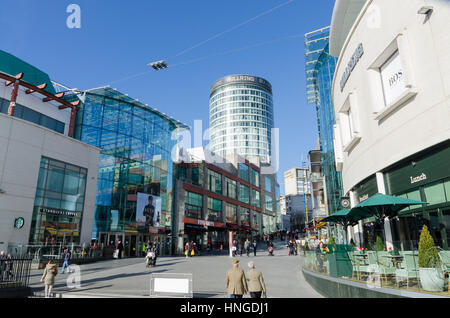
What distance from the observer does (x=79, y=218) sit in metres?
28.8

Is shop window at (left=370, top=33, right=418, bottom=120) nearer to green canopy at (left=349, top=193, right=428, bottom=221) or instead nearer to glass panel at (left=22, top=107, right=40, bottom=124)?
green canopy at (left=349, top=193, right=428, bottom=221)

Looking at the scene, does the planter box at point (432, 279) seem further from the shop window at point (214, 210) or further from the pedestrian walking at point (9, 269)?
the shop window at point (214, 210)

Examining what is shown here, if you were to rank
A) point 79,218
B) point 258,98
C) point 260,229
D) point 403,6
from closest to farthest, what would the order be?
point 403,6 → point 79,218 → point 260,229 → point 258,98

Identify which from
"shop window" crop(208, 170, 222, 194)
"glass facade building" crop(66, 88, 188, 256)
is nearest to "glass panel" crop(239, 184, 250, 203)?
"shop window" crop(208, 170, 222, 194)

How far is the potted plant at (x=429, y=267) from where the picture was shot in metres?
7.43

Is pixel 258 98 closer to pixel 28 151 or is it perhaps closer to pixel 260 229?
pixel 260 229

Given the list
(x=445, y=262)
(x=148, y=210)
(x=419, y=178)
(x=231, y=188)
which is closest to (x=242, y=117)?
(x=231, y=188)

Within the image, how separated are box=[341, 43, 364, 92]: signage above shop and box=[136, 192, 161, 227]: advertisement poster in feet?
86.2

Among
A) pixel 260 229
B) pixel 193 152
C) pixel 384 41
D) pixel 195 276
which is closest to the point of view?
pixel 384 41

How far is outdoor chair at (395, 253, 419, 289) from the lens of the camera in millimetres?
7875

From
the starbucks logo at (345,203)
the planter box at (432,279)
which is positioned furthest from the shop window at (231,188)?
the planter box at (432,279)

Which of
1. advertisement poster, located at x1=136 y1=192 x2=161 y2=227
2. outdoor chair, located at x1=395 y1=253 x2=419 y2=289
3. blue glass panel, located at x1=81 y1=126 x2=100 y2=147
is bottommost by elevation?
outdoor chair, located at x1=395 y1=253 x2=419 y2=289
